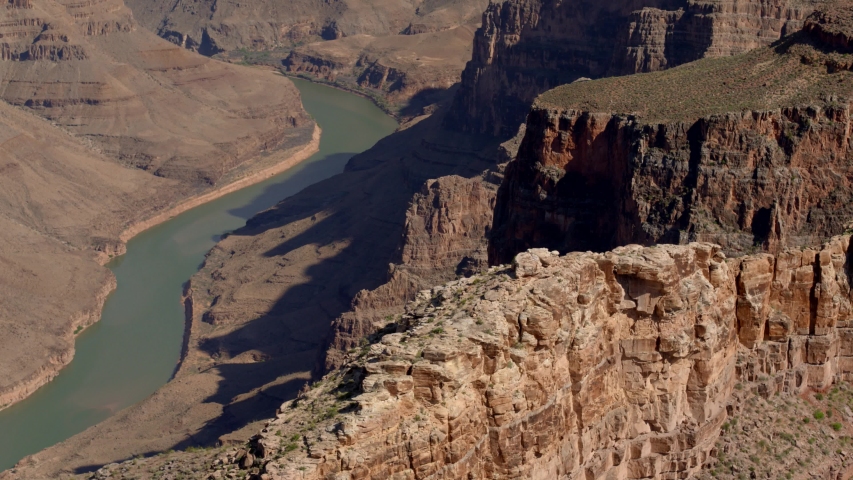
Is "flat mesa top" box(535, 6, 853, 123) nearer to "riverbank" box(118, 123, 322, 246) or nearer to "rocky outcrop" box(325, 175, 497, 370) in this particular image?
"rocky outcrop" box(325, 175, 497, 370)

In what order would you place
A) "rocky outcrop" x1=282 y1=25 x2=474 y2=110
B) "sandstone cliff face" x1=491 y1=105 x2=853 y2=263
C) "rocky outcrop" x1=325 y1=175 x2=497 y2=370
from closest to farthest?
"sandstone cliff face" x1=491 y1=105 x2=853 y2=263
"rocky outcrop" x1=325 y1=175 x2=497 y2=370
"rocky outcrop" x1=282 y1=25 x2=474 y2=110

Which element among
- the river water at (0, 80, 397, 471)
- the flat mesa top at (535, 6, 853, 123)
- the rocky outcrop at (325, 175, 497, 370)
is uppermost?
the flat mesa top at (535, 6, 853, 123)

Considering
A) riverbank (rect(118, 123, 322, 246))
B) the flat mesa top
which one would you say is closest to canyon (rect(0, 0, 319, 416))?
riverbank (rect(118, 123, 322, 246))

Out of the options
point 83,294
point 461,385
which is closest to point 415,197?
point 83,294

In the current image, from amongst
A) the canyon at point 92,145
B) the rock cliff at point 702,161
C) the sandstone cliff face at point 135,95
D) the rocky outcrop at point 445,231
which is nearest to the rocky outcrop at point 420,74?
A: the canyon at point 92,145

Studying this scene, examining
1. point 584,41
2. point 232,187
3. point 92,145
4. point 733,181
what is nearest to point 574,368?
point 733,181

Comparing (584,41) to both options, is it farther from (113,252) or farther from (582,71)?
(113,252)

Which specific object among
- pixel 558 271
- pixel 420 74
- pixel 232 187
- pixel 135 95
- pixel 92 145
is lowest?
pixel 232 187
